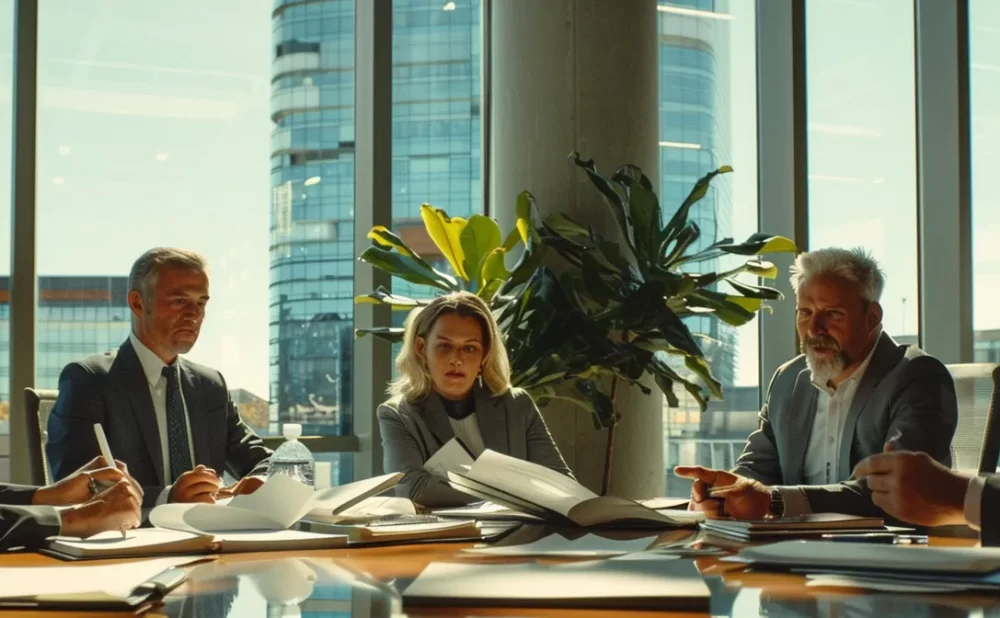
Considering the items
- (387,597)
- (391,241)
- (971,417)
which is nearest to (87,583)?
(387,597)

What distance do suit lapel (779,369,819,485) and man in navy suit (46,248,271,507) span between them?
153 centimetres

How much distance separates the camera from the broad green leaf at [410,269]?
4.34 m

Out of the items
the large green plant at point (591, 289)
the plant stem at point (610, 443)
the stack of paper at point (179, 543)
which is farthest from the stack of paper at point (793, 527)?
the plant stem at point (610, 443)

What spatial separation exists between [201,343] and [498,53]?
6.14 ft

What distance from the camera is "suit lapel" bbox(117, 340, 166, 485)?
3.06 m

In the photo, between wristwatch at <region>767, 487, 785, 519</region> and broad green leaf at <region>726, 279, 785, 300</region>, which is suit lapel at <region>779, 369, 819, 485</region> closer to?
wristwatch at <region>767, 487, 785, 519</region>

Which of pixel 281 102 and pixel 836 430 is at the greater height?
pixel 281 102

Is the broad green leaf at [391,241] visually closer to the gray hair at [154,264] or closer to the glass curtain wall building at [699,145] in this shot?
the gray hair at [154,264]

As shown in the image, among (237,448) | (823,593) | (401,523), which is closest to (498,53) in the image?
(237,448)

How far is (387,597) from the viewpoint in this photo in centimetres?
121

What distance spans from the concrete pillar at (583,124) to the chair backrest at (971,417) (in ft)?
5.26

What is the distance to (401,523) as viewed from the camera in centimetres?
192

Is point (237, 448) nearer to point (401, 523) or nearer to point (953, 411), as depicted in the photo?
point (401, 523)

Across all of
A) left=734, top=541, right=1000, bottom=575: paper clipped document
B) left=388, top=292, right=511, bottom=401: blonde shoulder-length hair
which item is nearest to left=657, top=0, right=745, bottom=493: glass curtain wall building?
left=388, top=292, right=511, bottom=401: blonde shoulder-length hair
